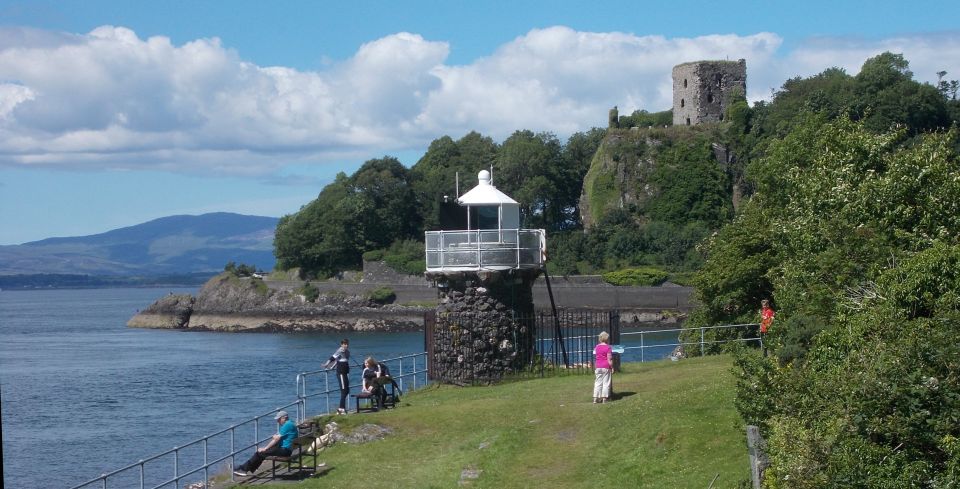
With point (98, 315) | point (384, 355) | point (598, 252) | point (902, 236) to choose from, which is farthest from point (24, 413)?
point (98, 315)

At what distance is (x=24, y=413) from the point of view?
46938 millimetres

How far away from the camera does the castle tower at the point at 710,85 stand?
114 metres

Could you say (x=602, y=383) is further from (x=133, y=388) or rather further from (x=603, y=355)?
(x=133, y=388)

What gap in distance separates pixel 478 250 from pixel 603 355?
7430mm

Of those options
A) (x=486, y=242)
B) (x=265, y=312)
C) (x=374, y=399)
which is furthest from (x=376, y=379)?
(x=265, y=312)

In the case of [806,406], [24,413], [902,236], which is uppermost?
[902,236]

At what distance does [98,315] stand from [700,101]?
7265 cm

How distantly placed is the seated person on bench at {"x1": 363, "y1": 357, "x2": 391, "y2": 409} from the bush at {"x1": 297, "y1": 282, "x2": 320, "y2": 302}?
7459cm

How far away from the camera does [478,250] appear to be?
101 ft

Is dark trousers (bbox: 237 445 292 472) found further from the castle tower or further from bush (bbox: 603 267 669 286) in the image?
the castle tower

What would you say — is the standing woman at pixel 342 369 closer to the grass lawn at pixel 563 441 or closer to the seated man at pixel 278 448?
the grass lawn at pixel 563 441

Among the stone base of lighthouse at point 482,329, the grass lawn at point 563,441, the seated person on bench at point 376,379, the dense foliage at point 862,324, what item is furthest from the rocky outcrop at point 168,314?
the grass lawn at point 563,441

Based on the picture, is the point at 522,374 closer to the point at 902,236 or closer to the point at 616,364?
the point at 616,364

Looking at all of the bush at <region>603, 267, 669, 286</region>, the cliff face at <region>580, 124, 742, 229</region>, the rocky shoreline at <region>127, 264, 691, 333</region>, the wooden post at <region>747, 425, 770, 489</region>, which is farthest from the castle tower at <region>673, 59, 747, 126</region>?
the wooden post at <region>747, 425, 770, 489</region>
